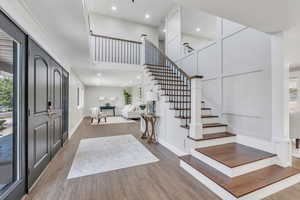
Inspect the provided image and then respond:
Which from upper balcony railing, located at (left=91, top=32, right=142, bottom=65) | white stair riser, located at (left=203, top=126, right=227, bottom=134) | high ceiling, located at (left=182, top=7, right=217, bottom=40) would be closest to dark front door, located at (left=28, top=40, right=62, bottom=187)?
white stair riser, located at (left=203, top=126, right=227, bottom=134)

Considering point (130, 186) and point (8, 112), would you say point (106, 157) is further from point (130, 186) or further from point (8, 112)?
point (8, 112)

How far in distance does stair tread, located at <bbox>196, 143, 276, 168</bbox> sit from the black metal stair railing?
769mm

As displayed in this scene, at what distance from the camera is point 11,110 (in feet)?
5.10

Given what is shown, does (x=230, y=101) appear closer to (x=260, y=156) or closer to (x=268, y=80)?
(x=268, y=80)

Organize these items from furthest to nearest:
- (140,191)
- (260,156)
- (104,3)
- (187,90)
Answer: (104,3) < (187,90) < (260,156) < (140,191)

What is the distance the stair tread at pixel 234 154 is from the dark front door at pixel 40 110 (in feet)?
8.69

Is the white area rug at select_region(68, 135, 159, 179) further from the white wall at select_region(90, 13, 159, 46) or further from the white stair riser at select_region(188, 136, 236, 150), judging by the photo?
the white wall at select_region(90, 13, 159, 46)

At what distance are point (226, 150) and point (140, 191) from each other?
1691mm

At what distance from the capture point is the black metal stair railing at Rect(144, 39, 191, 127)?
3488 millimetres

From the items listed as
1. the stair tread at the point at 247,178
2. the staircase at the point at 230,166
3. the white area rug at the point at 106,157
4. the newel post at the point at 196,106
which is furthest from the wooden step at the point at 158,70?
the stair tread at the point at 247,178

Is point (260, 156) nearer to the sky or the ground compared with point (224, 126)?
nearer to the ground

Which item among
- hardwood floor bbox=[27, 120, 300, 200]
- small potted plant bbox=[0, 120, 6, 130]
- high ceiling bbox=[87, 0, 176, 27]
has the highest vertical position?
high ceiling bbox=[87, 0, 176, 27]

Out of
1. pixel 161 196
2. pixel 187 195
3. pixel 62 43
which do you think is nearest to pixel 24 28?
pixel 62 43

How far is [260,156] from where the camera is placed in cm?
222
